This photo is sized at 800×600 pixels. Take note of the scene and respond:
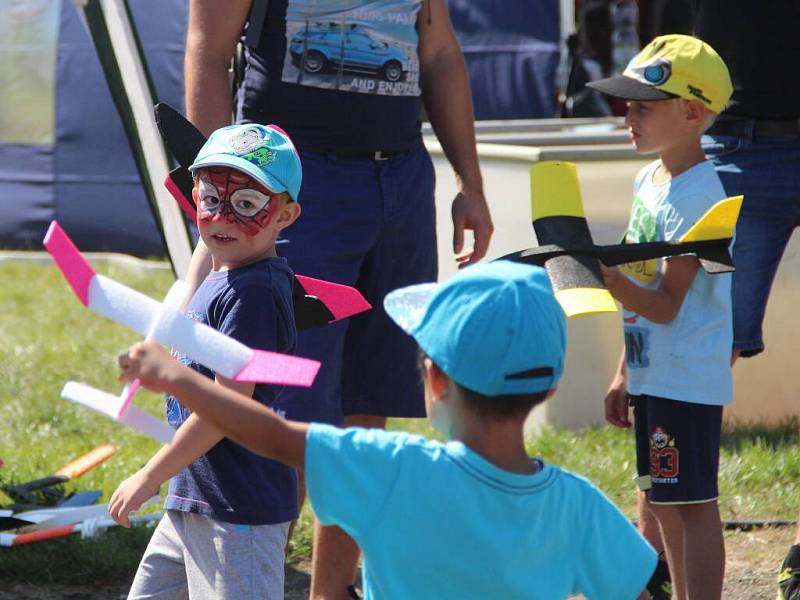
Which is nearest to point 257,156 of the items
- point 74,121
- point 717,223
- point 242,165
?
point 242,165

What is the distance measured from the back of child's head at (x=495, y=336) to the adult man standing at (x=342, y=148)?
1375 mm

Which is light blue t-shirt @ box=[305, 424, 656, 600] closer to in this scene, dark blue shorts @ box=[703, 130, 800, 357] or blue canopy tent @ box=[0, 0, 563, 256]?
dark blue shorts @ box=[703, 130, 800, 357]

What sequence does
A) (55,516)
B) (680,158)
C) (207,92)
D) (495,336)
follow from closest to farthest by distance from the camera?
1. (495,336)
2. (207,92)
3. (680,158)
4. (55,516)

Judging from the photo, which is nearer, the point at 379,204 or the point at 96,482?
the point at 379,204

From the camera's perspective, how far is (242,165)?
101 inches

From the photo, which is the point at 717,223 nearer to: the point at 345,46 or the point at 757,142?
the point at 757,142

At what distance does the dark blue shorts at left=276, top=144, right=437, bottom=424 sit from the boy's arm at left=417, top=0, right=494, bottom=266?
0.13 metres

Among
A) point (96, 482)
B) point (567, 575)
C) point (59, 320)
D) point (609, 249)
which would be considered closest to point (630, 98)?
point (609, 249)

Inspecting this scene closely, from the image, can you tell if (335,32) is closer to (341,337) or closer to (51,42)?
(341,337)

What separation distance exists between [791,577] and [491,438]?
1853 mm

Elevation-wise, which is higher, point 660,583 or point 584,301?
point 584,301

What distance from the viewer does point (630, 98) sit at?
3.38 m

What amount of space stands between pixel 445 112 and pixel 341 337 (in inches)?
30.1

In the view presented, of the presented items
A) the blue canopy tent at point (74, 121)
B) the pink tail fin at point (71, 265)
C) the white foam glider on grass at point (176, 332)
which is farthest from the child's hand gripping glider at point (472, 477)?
the blue canopy tent at point (74, 121)
